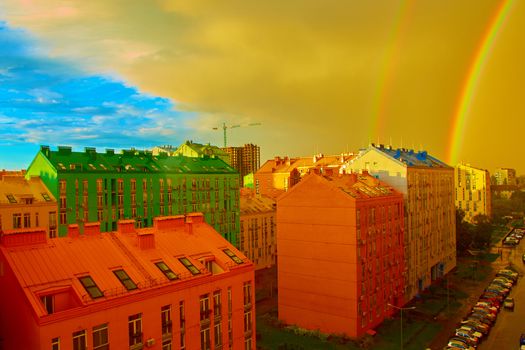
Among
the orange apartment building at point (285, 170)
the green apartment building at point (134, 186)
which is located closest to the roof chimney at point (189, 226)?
the green apartment building at point (134, 186)

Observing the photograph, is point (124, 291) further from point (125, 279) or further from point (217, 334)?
point (217, 334)

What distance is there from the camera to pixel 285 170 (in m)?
124

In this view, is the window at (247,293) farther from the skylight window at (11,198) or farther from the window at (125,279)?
the skylight window at (11,198)

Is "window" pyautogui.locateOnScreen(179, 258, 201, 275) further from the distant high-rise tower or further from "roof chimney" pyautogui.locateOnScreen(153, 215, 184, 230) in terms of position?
the distant high-rise tower

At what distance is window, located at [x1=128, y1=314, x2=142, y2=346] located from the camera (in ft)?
76.5

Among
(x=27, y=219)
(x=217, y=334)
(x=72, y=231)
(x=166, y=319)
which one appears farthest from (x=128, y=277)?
(x=27, y=219)

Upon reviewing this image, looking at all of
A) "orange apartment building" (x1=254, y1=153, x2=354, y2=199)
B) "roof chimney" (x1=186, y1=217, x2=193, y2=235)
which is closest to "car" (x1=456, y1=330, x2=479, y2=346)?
"roof chimney" (x1=186, y1=217, x2=193, y2=235)

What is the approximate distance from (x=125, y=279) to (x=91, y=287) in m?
2.06

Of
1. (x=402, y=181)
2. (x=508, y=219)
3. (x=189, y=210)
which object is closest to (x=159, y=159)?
(x=189, y=210)

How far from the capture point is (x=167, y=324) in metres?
25.1

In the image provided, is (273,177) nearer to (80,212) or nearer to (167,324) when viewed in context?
(80,212)

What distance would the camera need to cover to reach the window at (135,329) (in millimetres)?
23312

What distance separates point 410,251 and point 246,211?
97.9 feet

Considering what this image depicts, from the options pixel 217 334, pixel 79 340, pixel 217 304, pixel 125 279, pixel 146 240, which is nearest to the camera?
pixel 79 340
